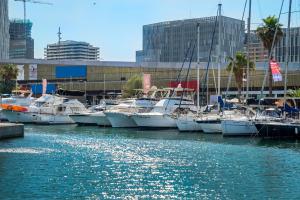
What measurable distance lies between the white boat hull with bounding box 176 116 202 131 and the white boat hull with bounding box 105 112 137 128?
36.8ft

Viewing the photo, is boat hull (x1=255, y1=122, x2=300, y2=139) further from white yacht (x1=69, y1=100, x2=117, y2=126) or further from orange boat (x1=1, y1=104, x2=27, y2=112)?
orange boat (x1=1, y1=104, x2=27, y2=112)

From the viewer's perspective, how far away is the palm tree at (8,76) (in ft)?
438

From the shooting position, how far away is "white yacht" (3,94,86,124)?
95.3 metres

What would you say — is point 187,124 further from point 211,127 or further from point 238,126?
point 238,126

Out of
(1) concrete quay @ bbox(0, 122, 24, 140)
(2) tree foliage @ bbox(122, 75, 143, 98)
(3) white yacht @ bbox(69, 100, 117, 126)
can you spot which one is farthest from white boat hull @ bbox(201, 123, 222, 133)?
(2) tree foliage @ bbox(122, 75, 143, 98)

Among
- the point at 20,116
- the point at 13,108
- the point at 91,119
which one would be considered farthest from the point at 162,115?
the point at 13,108

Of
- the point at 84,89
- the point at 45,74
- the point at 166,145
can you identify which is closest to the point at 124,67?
the point at 84,89

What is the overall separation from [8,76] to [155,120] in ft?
221

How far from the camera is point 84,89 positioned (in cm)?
15200

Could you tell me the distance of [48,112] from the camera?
9656cm

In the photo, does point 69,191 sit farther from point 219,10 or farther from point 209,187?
point 219,10

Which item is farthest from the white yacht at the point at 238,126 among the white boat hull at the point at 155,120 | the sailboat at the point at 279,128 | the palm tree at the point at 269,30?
the palm tree at the point at 269,30

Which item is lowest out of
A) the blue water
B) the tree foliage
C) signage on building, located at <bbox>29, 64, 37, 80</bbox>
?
the blue water

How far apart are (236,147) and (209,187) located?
22.6 m
